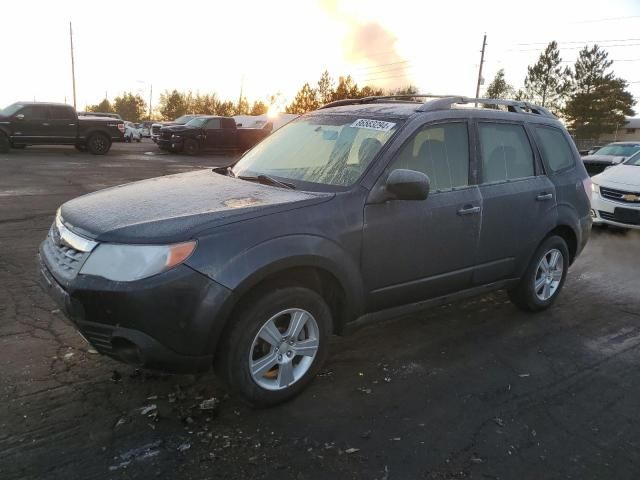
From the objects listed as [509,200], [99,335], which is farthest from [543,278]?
[99,335]

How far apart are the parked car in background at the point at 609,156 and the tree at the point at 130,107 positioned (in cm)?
7598

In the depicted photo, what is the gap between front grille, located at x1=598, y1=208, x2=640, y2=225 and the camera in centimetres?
824

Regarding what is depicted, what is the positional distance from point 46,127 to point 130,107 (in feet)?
218

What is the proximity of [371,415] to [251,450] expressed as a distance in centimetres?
76

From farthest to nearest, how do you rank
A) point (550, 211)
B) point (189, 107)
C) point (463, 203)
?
point (189, 107)
point (550, 211)
point (463, 203)

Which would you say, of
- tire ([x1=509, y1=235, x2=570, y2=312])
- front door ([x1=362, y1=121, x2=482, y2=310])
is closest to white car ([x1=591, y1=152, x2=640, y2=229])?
tire ([x1=509, y1=235, x2=570, y2=312])

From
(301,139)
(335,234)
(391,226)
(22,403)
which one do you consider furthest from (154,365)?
(301,139)

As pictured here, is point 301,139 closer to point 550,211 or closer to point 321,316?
point 321,316

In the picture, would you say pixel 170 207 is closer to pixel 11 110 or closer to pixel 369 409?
pixel 369 409

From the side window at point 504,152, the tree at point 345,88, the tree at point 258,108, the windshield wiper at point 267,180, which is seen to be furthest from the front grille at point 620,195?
the tree at point 258,108

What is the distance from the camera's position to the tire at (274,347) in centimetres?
288

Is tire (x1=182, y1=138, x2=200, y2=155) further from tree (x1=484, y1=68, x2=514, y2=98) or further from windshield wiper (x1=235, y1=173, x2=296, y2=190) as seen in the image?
tree (x1=484, y1=68, x2=514, y2=98)

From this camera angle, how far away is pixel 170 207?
3.03 meters

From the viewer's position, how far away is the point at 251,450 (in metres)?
2.71
